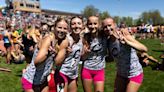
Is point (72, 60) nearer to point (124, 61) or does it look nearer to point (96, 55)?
point (96, 55)

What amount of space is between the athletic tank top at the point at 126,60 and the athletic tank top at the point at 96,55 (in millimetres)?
314

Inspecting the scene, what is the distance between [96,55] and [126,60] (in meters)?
0.71

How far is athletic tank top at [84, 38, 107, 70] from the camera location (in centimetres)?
644

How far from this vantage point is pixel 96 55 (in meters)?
6.52

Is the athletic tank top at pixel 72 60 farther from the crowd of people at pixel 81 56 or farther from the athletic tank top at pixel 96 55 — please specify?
the athletic tank top at pixel 96 55

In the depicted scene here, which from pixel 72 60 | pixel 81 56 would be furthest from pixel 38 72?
pixel 81 56

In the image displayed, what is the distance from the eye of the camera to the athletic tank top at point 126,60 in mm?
5992

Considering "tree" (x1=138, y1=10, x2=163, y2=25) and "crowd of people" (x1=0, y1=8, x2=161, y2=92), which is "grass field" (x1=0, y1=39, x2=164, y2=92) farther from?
"tree" (x1=138, y1=10, x2=163, y2=25)

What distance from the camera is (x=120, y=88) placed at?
20.8 feet

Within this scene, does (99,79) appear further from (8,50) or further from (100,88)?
(8,50)

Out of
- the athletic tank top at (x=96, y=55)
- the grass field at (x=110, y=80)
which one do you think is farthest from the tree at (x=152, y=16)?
the athletic tank top at (x=96, y=55)

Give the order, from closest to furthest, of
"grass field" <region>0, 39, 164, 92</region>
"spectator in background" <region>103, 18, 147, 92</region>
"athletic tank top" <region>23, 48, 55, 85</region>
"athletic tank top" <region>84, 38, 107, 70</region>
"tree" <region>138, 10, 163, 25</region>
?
"athletic tank top" <region>23, 48, 55, 85</region>, "spectator in background" <region>103, 18, 147, 92</region>, "athletic tank top" <region>84, 38, 107, 70</region>, "grass field" <region>0, 39, 164, 92</region>, "tree" <region>138, 10, 163, 25</region>

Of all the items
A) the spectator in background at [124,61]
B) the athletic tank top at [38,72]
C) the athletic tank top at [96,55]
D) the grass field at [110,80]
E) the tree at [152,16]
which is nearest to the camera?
the athletic tank top at [38,72]

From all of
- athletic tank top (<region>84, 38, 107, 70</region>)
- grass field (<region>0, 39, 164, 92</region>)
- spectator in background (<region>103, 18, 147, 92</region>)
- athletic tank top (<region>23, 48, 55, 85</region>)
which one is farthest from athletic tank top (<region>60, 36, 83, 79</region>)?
grass field (<region>0, 39, 164, 92</region>)
